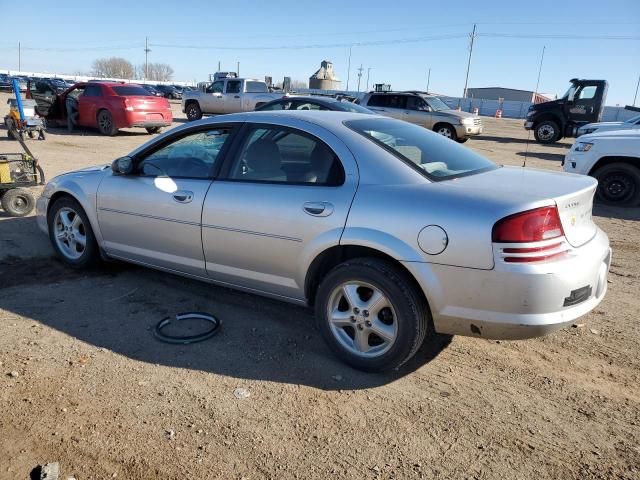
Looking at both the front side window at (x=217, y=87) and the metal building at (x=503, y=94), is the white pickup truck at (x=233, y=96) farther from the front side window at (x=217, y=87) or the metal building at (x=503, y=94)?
the metal building at (x=503, y=94)

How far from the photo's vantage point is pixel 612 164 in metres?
8.61

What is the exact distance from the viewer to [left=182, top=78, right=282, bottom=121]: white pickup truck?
21406 mm

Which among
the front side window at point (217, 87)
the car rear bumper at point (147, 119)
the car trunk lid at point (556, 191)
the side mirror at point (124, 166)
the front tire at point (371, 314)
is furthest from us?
the front side window at point (217, 87)

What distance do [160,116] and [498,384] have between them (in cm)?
1522

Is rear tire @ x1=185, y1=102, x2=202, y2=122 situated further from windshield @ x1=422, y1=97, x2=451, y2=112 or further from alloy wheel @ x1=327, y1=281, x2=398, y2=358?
alloy wheel @ x1=327, y1=281, x2=398, y2=358

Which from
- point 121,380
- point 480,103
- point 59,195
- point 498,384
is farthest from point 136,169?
point 480,103

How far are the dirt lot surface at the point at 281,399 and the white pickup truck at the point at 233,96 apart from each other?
18.1 m

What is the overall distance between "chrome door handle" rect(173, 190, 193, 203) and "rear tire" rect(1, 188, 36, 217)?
374cm

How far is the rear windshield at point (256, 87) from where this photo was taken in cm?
2159

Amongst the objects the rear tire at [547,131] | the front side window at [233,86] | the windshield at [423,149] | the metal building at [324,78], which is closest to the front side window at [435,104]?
the rear tire at [547,131]

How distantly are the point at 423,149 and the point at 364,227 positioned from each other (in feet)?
2.83

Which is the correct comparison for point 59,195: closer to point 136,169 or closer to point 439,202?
point 136,169

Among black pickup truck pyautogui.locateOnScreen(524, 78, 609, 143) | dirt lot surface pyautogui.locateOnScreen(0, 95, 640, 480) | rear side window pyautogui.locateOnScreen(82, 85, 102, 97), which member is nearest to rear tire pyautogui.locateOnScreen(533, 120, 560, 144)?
black pickup truck pyautogui.locateOnScreen(524, 78, 609, 143)

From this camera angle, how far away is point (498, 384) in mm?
3141
